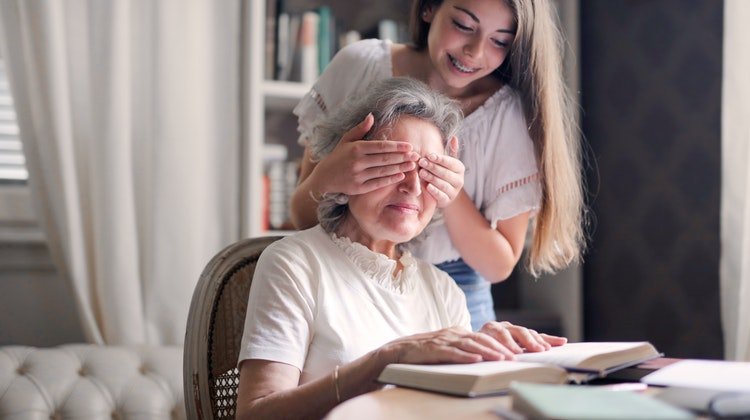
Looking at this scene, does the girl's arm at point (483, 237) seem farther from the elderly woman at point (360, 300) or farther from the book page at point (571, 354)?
the book page at point (571, 354)

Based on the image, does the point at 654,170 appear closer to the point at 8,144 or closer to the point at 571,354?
the point at 571,354

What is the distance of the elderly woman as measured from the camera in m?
1.10

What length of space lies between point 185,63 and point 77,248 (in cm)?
64

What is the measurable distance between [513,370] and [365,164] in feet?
1.53

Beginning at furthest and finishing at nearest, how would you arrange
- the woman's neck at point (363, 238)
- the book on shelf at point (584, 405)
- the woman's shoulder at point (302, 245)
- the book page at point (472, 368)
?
1. the woman's neck at point (363, 238)
2. the woman's shoulder at point (302, 245)
3. the book page at point (472, 368)
4. the book on shelf at point (584, 405)

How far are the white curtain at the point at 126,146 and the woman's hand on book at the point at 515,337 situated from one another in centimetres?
155

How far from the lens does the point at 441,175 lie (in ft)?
4.48

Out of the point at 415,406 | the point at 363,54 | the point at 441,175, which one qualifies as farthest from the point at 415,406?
the point at 363,54

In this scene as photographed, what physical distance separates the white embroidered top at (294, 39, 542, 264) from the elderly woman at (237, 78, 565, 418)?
0.59 ft

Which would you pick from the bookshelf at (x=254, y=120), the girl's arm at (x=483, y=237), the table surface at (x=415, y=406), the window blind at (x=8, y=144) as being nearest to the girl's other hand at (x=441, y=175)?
the girl's arm at (x=483, y=237)

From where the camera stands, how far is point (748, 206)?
2266 mm

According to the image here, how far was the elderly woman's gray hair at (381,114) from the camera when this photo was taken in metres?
1.41

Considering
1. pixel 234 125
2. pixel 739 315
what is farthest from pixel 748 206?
pixel 234 125

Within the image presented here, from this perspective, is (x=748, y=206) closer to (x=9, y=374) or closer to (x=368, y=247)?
(x=368, y=247)
